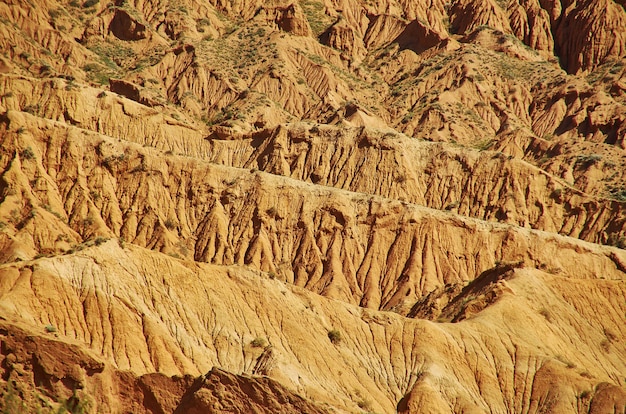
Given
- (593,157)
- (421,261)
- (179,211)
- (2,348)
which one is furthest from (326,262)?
(2,348)

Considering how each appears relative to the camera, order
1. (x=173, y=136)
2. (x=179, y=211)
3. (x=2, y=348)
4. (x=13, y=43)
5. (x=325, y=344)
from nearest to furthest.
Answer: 1. (x=2, y=348)
2. (x=325, y=344)
3. (x=179, y=211)
4. (x=173, y=136)
5. (x=13, y=43)

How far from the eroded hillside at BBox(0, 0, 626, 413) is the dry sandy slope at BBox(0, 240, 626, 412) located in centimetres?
14

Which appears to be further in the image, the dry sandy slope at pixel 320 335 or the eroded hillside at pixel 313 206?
the eroded hillside at pixel 313 206

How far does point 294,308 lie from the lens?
61469mm

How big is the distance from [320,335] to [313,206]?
105 feet

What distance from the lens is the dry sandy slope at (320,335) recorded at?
5350 cm

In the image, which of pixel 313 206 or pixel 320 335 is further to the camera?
pixel 313 206

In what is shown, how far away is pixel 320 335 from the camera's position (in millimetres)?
60875

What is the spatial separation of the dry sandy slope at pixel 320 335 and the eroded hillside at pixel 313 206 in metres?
0.14

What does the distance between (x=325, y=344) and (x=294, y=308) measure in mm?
2697

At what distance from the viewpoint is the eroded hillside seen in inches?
2137

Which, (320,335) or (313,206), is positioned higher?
(313,206)

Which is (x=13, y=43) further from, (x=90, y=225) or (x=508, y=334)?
(x=508, y=334)

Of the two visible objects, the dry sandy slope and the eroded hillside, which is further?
the eroded hillside
